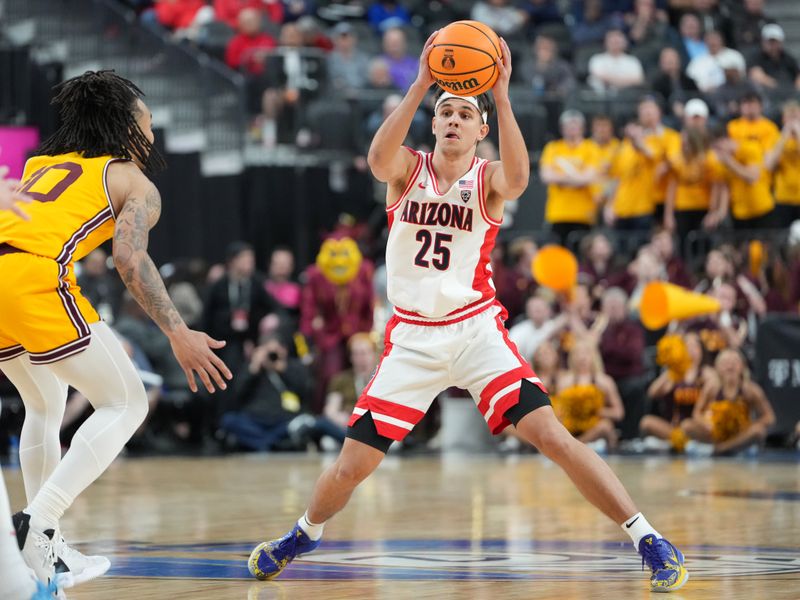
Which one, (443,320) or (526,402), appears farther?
(443,320)

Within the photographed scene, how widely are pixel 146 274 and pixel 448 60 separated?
1482 millimetres

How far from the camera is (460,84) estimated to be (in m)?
5.87

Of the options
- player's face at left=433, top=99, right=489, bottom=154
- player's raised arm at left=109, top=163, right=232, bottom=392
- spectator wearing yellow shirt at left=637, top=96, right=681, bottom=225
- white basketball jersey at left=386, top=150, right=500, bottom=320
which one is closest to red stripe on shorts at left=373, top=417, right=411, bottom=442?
white basketball jersey at left=386, top=150, right=500, bottom=320

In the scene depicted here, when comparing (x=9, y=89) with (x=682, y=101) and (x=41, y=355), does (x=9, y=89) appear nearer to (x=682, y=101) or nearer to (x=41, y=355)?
(x=682, y=101)

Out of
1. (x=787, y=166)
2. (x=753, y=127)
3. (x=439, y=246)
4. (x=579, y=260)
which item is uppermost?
(x=439, y=246)

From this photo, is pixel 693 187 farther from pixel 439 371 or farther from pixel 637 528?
pixel 637 528

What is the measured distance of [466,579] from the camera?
6000 millimetres

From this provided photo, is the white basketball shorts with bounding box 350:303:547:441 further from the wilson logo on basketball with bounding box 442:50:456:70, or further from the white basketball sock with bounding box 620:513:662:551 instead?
the wilson logo on basketball with bounding box 442:50:456:70

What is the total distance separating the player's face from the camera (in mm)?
6137

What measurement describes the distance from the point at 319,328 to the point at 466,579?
1018 cm

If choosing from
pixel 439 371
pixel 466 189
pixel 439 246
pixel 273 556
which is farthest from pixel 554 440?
pixel 273 556

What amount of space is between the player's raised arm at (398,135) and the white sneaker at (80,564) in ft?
6.40

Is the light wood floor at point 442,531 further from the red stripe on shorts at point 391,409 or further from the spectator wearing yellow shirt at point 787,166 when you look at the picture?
the spectator wearing yellow shirt at point 787,166

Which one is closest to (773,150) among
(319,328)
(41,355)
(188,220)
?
(319,328)
